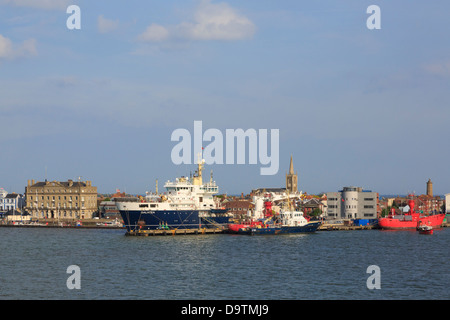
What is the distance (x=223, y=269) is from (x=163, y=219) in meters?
41.4

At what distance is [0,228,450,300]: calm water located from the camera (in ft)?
131

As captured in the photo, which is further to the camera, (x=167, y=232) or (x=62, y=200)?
(x=62, y=200)

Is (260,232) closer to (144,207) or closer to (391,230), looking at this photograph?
(144,207)

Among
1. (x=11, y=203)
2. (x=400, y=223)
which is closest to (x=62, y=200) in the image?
(x=11, y=203)

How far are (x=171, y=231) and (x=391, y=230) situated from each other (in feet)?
144

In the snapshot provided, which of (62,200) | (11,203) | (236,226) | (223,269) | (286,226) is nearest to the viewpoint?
(223,269)

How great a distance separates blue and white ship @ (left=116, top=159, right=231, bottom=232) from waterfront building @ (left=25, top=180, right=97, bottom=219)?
51.6 meters

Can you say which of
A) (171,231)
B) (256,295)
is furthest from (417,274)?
(171,231)

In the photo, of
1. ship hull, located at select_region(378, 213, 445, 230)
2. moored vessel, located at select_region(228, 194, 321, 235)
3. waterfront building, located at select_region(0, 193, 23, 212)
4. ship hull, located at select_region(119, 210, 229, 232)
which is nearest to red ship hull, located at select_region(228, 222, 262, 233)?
moored vessel, located at select_region(228, 194, 321, 235)

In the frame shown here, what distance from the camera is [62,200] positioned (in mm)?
143875

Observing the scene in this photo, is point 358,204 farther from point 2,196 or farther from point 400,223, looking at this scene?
point 2,196

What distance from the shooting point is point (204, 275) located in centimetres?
4847

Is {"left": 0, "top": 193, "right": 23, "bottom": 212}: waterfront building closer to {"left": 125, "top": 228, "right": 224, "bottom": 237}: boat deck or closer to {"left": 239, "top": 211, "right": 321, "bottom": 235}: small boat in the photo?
{"left": 125, "top": 228, "right": 224, "bottom": 237}: boat deck
